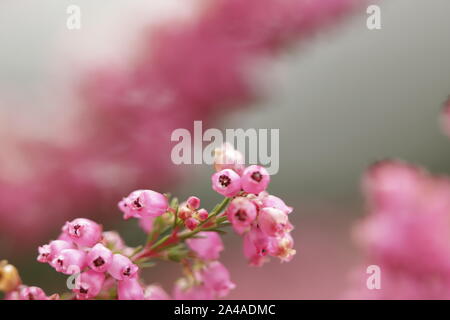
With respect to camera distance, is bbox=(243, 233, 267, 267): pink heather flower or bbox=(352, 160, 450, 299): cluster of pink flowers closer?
bbox=(243, 233, 267, 267): pink heather flower

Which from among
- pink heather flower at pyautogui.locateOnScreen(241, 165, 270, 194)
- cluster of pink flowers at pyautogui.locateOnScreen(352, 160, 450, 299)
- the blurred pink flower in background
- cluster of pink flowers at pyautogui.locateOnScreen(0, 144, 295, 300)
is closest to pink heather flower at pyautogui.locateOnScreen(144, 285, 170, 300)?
cluster of pink flowers at pyautogui.locateOnScreen(0, 144, 295, 300)

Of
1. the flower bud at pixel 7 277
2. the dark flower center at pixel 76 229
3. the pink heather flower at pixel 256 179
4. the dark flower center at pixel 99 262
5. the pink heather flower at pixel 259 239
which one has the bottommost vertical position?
the flower bud at pixel 7 277

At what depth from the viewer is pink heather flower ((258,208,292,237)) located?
28cm

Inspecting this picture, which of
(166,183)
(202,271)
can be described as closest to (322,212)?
(166,183)

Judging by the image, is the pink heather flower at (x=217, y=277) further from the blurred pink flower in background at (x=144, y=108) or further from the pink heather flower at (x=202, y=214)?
the blurred pink flower in background at (x=144, y=108)

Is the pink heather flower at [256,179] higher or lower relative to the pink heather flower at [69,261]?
higher

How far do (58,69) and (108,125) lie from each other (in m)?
→ 0.17

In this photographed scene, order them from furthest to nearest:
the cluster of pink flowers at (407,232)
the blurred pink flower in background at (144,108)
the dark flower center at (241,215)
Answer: the blurred pink flower in background at (144,108), the cluster of pink flowers at (407,232), the dark flower center at (241,215)

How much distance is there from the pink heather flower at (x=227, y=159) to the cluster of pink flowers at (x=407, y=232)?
251mm

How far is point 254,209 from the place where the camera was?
28 cm

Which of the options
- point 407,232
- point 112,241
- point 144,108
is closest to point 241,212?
point 112,241

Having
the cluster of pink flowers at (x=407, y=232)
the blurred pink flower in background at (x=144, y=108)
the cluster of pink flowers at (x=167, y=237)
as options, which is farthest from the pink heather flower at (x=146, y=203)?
the blurred pink flower in background at (x=144, y=108)

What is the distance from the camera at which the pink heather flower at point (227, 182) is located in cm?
29

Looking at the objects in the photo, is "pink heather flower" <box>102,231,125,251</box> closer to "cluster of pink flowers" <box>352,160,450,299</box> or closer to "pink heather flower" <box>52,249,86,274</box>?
"pink heather flower" <box>52,249,86,274</box>
